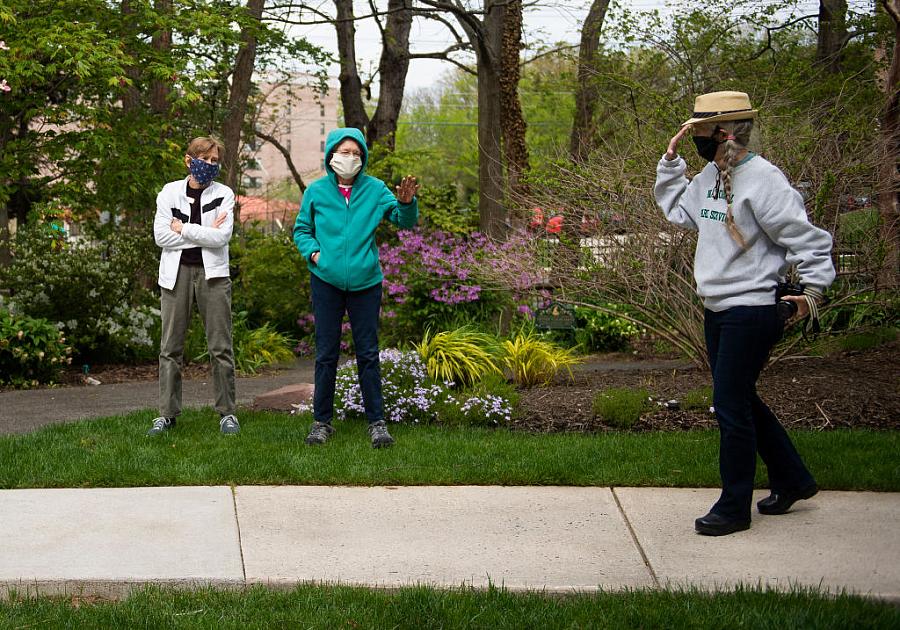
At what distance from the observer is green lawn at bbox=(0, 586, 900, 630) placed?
3809 millimetres

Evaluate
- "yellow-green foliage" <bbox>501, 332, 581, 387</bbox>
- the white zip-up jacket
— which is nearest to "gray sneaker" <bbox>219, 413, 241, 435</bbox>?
the white zip-up jacket

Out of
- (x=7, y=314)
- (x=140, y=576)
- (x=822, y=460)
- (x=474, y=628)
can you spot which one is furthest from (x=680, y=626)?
(x=7, y=314)

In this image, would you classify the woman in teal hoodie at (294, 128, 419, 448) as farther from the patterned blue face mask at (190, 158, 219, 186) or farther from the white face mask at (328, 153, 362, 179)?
the patterned blue face mask at (190, 158, 219, 186)

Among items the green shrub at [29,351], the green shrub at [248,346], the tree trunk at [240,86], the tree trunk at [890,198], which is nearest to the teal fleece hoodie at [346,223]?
the tree trunk at [890,198]

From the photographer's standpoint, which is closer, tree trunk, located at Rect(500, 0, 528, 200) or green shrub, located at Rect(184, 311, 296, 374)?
green shrub, located at Rect(184, 311, 296, 374)

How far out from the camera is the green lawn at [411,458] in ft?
19.3

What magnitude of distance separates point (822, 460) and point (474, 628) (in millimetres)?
3107

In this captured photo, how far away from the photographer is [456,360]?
29.4 feet

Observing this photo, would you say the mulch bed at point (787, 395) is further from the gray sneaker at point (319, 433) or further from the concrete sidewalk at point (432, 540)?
the concrete sidewalk at point (432, 540)

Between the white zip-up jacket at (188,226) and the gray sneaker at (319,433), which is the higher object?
the white zip-up jacket at (188,226)

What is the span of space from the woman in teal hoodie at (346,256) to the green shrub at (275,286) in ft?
25.8

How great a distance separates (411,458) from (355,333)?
102cm

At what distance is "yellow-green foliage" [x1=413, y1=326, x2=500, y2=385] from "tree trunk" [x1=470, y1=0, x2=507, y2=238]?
579 cm

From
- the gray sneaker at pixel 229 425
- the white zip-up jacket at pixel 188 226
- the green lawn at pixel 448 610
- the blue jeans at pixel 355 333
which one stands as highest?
the white zip-up jacket at pixel 188 226
